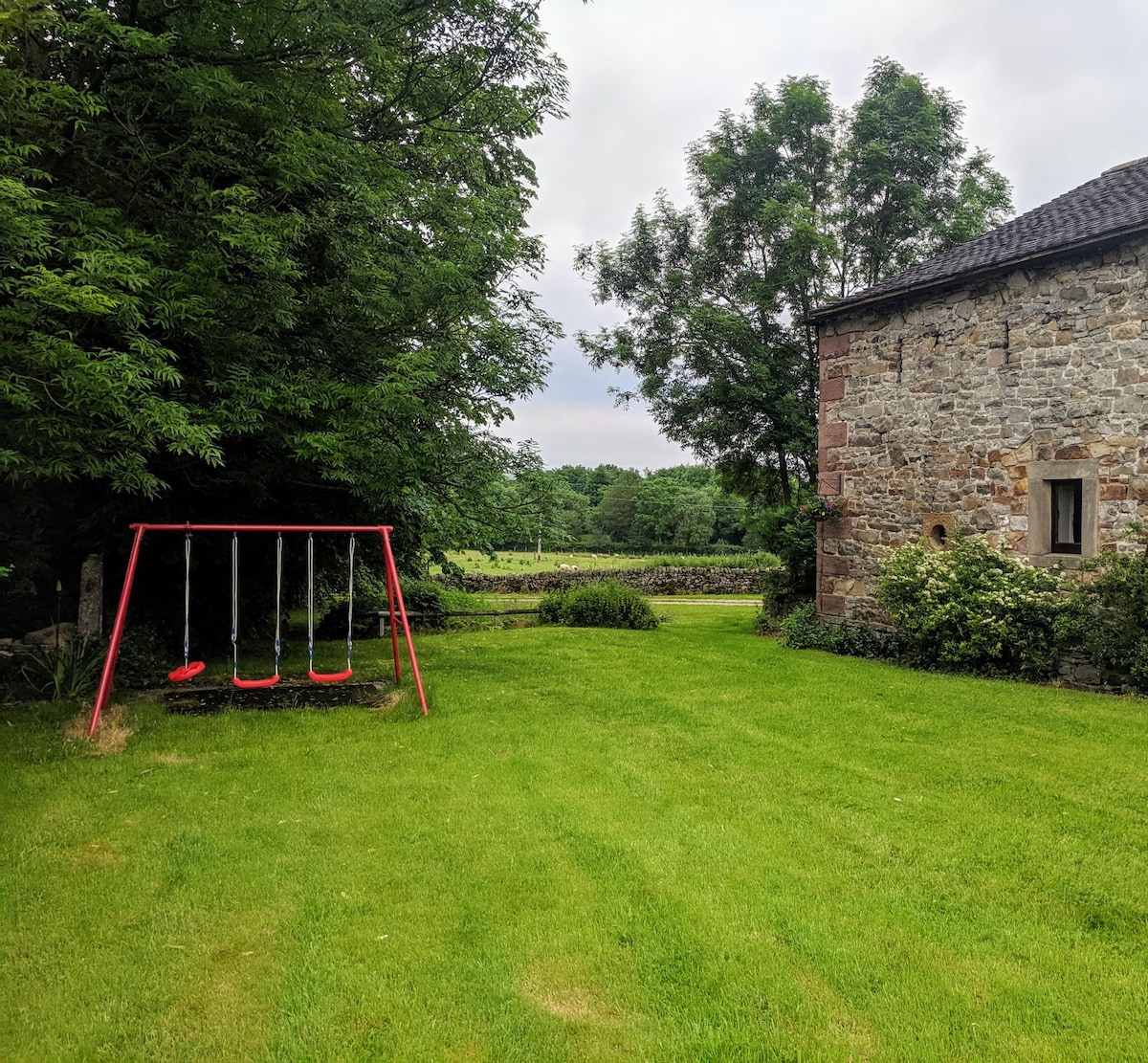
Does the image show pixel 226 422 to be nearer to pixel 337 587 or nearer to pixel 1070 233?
pixel 337 587

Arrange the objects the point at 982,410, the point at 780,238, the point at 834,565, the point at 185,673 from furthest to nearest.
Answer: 1. the point at 780,238
2. the point at 834,565
3. the point at 982,410
4. the point at 185,673

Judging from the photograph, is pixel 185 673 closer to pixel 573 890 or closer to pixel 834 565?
pixel 573 890

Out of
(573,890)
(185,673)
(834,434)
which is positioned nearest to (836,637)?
(834,434)

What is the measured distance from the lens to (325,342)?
27.4ft

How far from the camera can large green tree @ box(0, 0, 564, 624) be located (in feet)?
18.3

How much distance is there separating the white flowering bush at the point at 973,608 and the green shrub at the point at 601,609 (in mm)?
5742

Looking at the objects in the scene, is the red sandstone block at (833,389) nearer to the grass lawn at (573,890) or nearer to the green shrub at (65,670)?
the grass lawn at (573,890)

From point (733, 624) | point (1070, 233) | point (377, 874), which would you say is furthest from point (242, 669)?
point (1070, 233)

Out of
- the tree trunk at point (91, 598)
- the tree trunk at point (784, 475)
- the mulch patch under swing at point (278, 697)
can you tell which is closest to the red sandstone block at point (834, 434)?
the tree trunk at point (784, 475)

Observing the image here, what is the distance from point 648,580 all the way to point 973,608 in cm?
1705

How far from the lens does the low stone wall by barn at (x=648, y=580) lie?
2455 centimetres

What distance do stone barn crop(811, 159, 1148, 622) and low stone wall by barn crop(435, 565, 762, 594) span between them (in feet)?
44.7

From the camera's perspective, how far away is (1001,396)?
9.60 m

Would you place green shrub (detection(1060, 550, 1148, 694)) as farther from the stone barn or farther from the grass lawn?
the grass lawn
